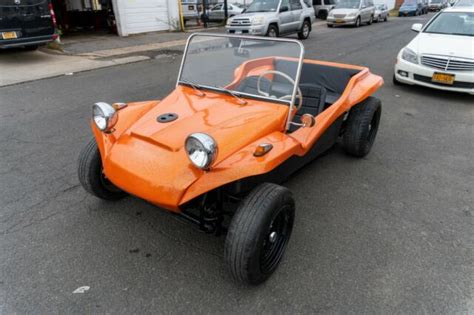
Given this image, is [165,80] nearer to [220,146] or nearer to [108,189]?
[108,189]

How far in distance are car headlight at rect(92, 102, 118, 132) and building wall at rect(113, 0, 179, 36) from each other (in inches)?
479

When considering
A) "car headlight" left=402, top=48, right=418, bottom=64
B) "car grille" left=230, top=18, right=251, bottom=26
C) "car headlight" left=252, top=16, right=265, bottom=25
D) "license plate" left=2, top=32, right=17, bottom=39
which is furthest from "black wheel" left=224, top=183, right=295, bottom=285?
"car grille" left=230, top=18, right=251, bottom=26

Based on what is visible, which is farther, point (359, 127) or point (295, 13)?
point (295, 13)

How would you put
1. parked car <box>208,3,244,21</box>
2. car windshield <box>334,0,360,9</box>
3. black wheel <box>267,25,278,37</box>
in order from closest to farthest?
black wheel <box>267,25,278,37</box>
car windshield <box>334,0,360,9</box>
parked car <box>208,3,244,21</box>

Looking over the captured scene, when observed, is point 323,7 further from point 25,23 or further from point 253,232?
point 253,232

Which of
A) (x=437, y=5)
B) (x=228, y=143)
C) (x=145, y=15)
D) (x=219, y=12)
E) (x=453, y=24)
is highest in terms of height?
(x=145, y=15)

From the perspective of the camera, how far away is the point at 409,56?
6.61 meters

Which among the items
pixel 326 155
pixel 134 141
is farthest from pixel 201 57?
pixel 326 155

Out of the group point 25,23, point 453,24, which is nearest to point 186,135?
point 453,24

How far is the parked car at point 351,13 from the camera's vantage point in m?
17.9

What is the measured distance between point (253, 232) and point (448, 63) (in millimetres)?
5695

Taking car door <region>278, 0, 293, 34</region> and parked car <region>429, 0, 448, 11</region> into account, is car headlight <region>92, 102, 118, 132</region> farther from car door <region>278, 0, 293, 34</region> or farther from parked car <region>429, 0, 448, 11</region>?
parked car <region>429, 0, 448, 11</region>

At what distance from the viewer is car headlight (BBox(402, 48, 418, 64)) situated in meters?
6.47

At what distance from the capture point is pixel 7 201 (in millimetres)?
3240
